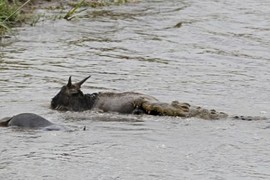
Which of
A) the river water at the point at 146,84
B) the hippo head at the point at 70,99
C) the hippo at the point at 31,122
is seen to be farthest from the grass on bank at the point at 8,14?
the hippo at the point at 31,122

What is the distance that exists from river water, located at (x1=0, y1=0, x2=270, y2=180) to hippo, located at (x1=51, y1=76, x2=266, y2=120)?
105mm

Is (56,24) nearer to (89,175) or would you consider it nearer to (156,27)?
(156,27)

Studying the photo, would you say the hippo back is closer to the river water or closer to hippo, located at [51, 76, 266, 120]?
the river water

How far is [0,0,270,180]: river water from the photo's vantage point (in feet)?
23.4

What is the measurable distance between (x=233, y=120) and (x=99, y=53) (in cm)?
452

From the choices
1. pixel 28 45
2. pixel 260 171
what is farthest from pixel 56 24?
pixel 260 171

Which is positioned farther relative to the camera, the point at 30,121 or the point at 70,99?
the point at 70,99

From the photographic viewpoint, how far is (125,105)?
355 inches

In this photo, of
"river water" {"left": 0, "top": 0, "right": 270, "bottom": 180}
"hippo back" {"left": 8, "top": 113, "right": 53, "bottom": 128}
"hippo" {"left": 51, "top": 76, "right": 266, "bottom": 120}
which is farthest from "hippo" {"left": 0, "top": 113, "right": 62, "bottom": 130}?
"hippo" {"left": 51, "top": 76, "right": 266, "bottom": 120}

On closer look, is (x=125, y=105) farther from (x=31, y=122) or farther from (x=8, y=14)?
(x=8, y=14)

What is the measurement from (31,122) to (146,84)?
2.72 metres

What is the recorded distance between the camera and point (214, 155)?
7398 millimetres

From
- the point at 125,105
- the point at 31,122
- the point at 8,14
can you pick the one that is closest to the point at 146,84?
the point at 125,105

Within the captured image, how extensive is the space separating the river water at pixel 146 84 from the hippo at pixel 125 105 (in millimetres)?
105
